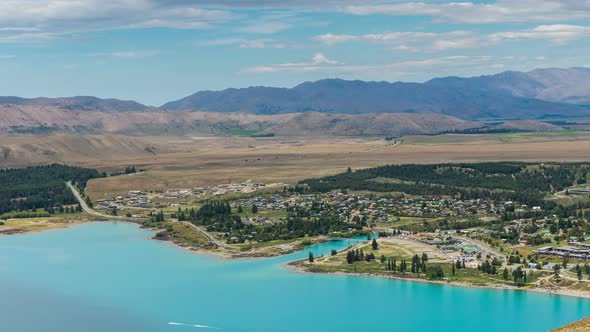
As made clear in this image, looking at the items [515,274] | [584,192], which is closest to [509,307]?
[515,274]

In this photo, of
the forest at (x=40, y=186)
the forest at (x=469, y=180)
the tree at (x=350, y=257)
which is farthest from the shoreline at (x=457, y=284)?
the forest at (x=40, y=186)

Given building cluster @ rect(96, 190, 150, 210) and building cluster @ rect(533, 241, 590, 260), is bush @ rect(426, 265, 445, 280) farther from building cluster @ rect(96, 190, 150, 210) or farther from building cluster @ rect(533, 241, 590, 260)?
building cluster @ rect(96, 190, 150, 210)

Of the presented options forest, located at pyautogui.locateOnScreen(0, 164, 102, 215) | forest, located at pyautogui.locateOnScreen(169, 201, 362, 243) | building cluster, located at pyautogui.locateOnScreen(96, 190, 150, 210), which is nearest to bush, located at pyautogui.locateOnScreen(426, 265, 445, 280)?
forest, located at pyautogui.locateOnScreen(169, 201, 362, 243)

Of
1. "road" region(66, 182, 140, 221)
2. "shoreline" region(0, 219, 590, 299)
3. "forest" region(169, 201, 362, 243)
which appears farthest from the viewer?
Result: "road" region(66, 182, 140, 221)

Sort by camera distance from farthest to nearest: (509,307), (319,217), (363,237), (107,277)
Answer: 1. (319,217)
2. (363,237)
3. (107,277)
4. (509,307)

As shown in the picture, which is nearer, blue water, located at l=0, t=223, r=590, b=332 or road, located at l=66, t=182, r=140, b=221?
blue water, located at l=0, t=223, r=590, b=332

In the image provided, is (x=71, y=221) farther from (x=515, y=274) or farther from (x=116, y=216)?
(x=515, y=274)

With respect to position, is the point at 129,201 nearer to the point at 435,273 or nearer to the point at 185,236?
the point at 185,236
